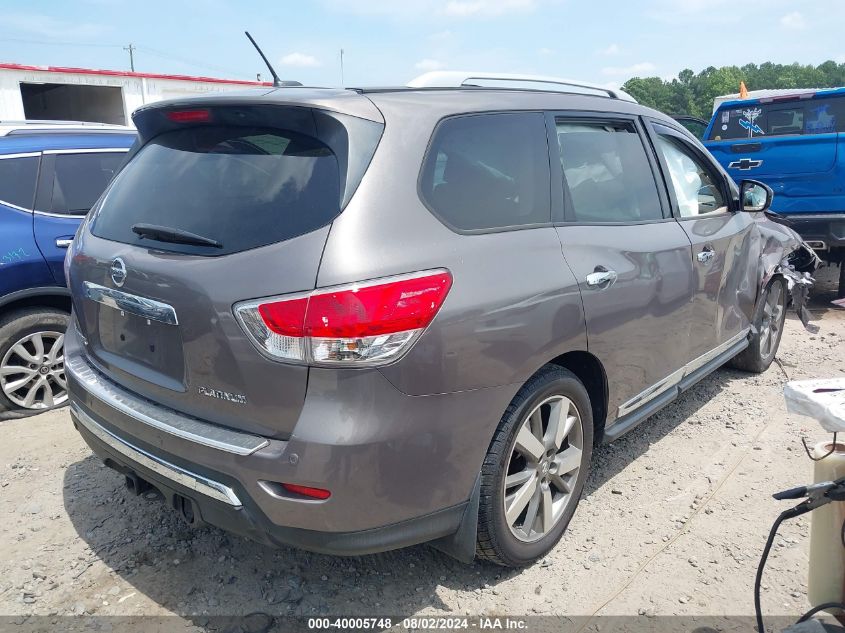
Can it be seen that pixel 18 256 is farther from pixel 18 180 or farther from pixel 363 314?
pixel 363 314

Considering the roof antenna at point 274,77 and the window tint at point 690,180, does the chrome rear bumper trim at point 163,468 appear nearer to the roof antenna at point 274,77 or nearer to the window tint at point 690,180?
the roof antenna at point 274,77

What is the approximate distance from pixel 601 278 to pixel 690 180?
5.31 feet

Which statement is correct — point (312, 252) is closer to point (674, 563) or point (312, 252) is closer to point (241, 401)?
point (241, 401)

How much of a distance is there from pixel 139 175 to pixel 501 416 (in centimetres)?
173

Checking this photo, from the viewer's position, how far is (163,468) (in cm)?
232

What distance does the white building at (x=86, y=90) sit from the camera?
18.1m

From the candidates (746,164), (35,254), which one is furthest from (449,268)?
(746,164)

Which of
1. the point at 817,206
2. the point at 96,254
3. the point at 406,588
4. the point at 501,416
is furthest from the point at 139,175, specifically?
the point at 817,206

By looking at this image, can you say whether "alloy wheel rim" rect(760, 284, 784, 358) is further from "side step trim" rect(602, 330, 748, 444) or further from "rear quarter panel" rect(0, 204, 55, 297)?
"rear quarter panel" rect(0, 204, 55, 297)

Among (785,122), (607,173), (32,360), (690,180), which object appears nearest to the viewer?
(607,173)

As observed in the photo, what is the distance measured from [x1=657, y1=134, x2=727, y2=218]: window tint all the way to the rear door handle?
21 cm

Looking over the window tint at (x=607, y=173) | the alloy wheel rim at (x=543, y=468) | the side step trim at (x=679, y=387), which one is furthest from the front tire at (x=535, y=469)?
the window tint at (x=607, y=173)

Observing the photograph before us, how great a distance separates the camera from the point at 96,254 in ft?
8.50

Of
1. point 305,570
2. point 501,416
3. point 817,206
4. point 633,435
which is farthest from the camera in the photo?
point 817,206
